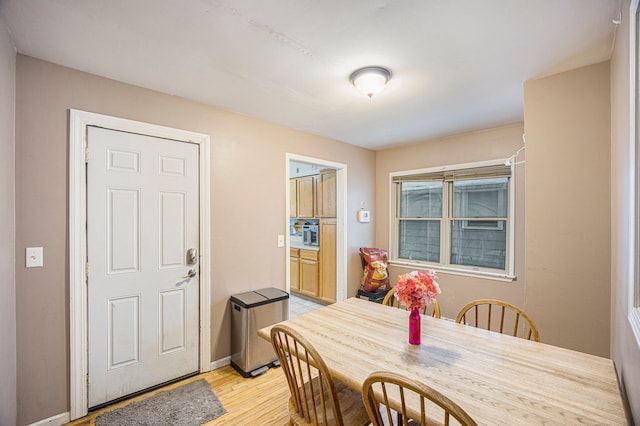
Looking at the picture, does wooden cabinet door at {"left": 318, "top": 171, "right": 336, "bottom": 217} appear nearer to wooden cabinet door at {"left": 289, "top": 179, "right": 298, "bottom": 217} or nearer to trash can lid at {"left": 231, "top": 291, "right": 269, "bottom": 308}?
wooden cabinet door at {"left": 289, "top": 179, "right": 298, "bottom": 217}

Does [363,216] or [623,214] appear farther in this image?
[363,216]

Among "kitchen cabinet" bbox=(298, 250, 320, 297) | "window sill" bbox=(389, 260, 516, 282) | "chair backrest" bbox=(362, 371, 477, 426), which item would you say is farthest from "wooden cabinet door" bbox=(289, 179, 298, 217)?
"chair backrest" bbox=(362, 371, 477, 426)

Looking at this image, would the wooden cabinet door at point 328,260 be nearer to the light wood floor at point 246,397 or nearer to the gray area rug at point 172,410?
the light wood floor at point 246,397

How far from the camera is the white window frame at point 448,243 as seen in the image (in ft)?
10.4

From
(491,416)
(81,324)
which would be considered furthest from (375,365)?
(81,324)

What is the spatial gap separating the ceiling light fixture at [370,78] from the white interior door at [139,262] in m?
1.53

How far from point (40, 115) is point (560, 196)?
11.7ft

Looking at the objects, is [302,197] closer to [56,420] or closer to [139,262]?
[139,262]

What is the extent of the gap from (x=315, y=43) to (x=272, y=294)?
219 centimetres

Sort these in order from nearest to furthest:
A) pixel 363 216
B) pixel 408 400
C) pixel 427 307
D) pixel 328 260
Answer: pixel 408 400
pixel 427 307
pixel 363 216
pixel 328 260

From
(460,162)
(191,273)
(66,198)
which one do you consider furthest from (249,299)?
(460,162)

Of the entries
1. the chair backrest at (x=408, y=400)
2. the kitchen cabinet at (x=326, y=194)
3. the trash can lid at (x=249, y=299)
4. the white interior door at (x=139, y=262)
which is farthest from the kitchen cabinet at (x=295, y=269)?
the chair backrest at (x=408, y=400)

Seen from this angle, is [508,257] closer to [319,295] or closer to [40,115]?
[319,295]

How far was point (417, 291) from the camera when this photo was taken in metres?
1.41
